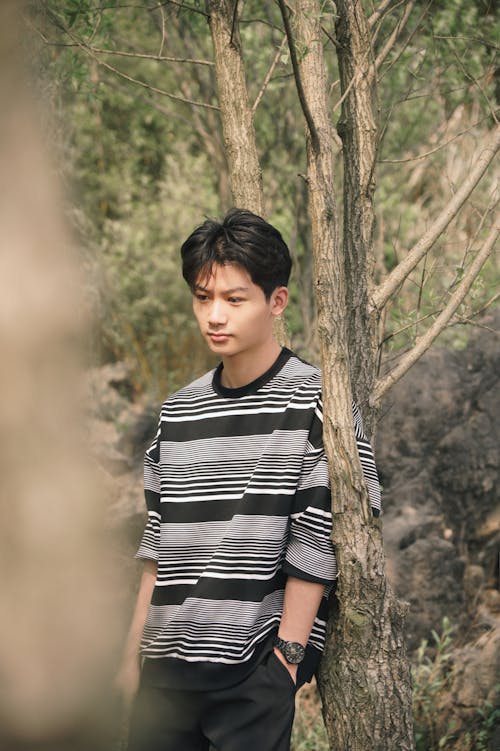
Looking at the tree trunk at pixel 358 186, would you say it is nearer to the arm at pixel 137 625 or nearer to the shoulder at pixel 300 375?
the shoulder at pixel 300 375

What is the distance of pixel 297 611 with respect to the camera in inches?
78.6

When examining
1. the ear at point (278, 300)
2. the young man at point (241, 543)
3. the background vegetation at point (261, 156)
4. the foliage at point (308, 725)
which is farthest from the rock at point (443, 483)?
the ear at point (278, 300)

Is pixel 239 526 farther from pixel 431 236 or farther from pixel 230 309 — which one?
pixel 431 236

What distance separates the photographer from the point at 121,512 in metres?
4.38

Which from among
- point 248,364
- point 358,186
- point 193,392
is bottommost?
point 193,392

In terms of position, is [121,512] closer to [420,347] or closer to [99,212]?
[420,347]

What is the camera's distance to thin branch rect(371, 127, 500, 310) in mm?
2604

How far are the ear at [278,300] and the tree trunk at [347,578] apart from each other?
0.09 meters

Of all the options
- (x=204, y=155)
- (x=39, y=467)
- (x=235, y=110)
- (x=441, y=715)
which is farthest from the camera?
(x=204, y=155)

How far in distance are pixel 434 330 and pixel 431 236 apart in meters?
0.28

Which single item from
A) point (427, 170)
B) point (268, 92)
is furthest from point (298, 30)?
point (427, 170)

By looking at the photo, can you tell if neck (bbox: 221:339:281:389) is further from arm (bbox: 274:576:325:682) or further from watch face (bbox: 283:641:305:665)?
watch face (bbox: 283:641:305:665)

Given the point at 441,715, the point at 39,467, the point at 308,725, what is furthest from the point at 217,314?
the point at 308,725

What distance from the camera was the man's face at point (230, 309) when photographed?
2.01 m
